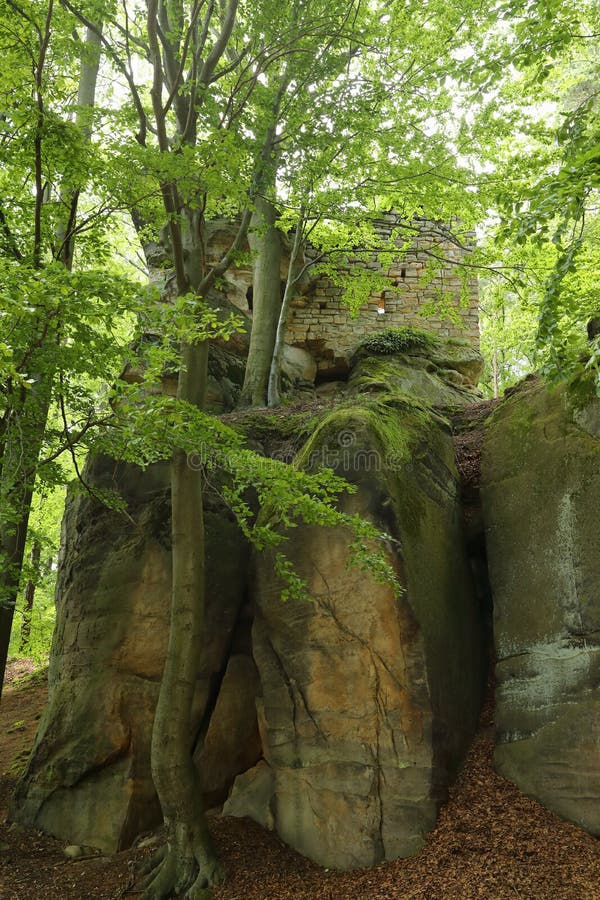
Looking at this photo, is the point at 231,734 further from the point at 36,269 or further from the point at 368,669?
the point at 36,269


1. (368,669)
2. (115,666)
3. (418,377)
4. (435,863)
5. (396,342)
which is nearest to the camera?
(435,863)

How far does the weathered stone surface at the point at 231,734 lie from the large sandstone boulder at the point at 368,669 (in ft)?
0.66

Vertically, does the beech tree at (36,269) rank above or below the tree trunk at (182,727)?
above

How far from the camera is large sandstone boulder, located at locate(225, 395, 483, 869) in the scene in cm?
495

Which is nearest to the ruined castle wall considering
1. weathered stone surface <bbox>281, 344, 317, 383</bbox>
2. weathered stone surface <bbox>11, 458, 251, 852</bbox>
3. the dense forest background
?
weathered stone surface <bbox>281, 344, 317, 383</bbox>

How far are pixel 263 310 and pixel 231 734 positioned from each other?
22.2ft

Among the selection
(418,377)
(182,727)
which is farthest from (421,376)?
(182,727)

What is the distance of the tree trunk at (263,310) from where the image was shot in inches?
383

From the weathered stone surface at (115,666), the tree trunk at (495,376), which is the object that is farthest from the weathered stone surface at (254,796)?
the tree trunk at (495,376)

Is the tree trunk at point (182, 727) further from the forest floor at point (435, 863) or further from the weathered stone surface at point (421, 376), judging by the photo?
the weathered stone surface at point (421, 376)

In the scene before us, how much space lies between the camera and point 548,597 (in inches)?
209

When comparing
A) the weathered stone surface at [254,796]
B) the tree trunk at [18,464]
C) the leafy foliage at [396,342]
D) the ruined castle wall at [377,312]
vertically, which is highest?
the ruined castle wall at [377,312]

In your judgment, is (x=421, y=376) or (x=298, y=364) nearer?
(x=421, y=376)

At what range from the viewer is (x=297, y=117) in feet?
21.4
